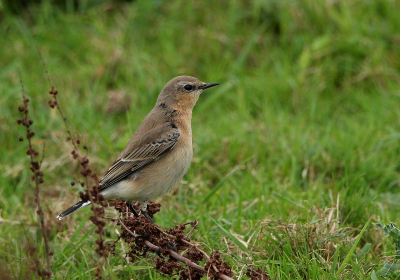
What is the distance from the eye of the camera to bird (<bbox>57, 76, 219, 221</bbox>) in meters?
5.98

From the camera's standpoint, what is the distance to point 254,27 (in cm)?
1048

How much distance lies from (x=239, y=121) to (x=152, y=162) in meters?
2.84

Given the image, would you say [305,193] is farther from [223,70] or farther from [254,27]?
[254,27]

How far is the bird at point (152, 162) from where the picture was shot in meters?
5.98

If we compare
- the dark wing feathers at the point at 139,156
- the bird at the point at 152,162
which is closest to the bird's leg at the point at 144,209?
the bird at the point at 152,162

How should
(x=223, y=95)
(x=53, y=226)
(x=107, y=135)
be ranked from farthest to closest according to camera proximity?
(x=223, y=95)
(x=107, y=135)
(x=53, y=226)

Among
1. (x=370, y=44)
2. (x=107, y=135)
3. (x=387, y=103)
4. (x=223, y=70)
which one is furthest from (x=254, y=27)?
(x=107, y=135)

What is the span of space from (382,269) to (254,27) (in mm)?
6157

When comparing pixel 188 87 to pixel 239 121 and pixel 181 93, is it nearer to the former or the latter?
pixel 181 93

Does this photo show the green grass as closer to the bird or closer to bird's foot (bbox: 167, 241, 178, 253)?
bird's foot (bbox: 167, 241, 178, 253)

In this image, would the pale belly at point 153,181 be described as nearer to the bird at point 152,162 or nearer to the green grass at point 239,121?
the bird at point 152,162

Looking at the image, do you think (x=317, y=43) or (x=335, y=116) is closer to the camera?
(x=335, y=116)

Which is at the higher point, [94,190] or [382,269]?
[94,190]

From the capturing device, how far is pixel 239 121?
8.82 meters
